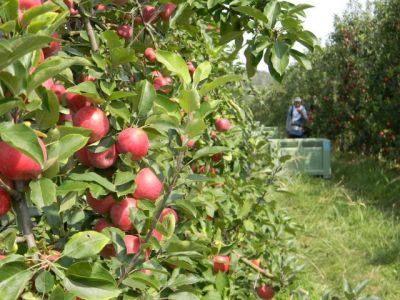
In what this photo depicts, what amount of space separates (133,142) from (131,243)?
0.58ft

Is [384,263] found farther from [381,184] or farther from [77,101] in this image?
[77,101]

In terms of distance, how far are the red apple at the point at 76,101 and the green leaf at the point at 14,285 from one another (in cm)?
34

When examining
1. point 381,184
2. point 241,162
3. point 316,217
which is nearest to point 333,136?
point 381,184

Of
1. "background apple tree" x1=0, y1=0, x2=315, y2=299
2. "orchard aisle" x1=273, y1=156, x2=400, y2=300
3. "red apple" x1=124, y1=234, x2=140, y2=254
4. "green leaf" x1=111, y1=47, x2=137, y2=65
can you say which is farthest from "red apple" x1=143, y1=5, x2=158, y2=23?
"orchard aisle" x1=273, y1=156, x2=400, y2=300

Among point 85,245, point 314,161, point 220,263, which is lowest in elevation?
point 314,161

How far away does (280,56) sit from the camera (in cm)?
115

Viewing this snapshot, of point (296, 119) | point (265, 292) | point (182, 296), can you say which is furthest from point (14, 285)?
point (296, 119)

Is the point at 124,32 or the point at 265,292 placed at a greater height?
the point at 124,32

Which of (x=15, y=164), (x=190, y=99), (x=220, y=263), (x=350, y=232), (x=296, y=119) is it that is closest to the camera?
(x=15, y=164)

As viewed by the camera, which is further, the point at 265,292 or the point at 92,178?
the point at 265,292

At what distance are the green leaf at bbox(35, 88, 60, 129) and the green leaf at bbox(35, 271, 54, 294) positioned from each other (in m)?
0.23

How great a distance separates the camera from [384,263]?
12.3ft

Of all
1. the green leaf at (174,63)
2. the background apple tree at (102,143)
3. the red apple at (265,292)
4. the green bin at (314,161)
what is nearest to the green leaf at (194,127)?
the background apple tree at (102,143)

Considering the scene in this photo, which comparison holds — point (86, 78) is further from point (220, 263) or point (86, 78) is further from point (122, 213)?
point (220, 263)
